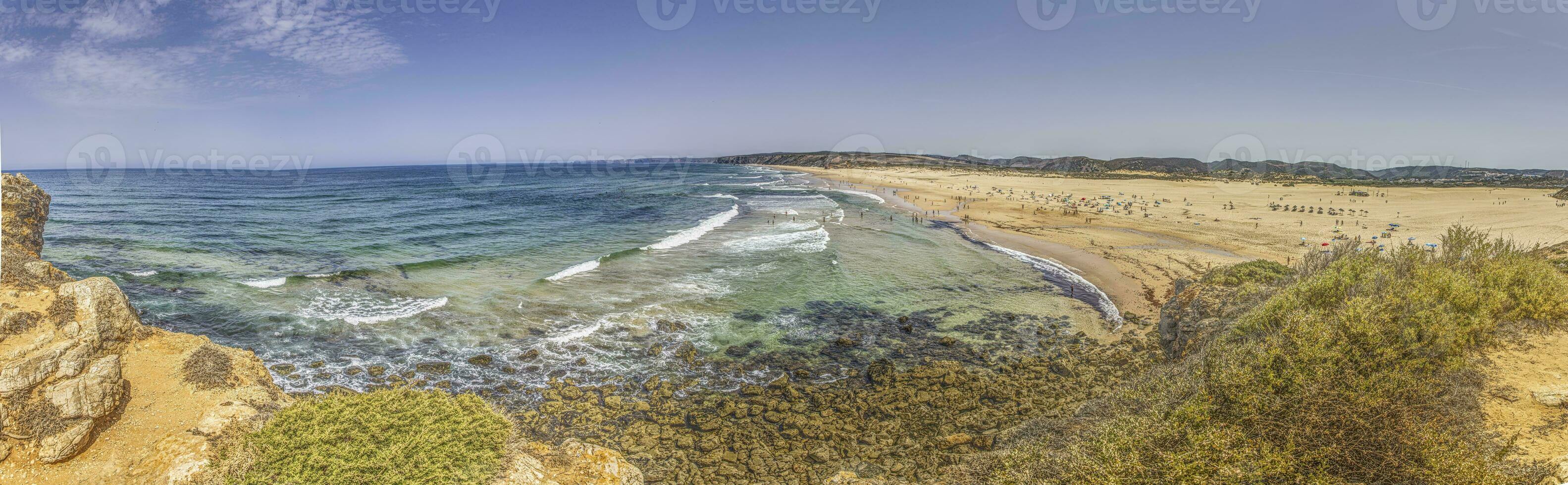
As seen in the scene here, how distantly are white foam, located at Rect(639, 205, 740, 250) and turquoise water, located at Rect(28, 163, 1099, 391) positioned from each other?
29 centimetres

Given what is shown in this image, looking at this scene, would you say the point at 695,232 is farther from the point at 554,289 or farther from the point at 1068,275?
the point at 1068,275

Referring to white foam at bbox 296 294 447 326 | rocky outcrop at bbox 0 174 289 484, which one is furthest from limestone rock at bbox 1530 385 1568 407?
white foam at bbox 296 294 447 326

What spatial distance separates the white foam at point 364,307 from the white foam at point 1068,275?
20.7 m

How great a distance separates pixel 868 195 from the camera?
6009cm

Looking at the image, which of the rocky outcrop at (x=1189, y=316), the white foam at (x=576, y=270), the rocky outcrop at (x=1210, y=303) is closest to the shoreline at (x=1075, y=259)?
the rocky outcrop at (x=1189, y=316)

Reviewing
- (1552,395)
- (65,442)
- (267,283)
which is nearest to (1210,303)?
(1552,395)

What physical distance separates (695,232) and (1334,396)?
1146 inches

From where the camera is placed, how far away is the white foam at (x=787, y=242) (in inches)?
1037

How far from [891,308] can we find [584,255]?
588 inches

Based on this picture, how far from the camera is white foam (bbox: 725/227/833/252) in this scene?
86.4 feet

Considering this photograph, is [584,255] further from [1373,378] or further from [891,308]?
[1373,378]

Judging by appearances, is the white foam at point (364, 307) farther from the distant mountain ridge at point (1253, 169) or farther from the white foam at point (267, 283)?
the distant mountain ridge at point (1253, 169)

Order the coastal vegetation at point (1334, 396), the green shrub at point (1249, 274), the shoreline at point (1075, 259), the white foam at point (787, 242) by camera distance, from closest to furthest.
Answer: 1. the coastal vegetation at point (1334, 396)
2. the green shrub at point (1249, 274)
3. the shoreline at point (1075, 259)
4. the white foam at point (787, 242)

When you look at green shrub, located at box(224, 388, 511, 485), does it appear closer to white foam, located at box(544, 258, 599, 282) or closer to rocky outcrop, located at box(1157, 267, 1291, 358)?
rocky outcrop, located at box(1157, 267, 1291, 358)
